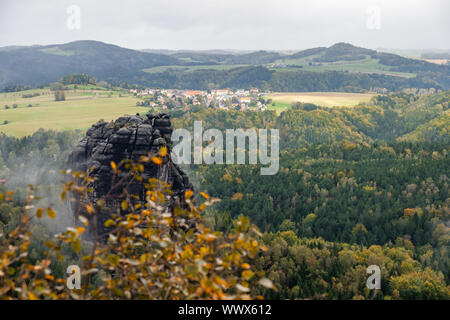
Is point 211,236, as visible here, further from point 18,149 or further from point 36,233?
point 18,149

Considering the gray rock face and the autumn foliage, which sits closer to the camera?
the autumn foliage
